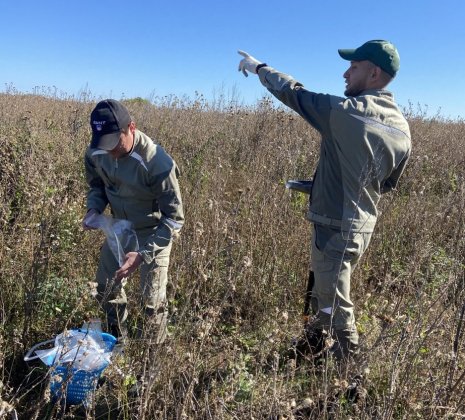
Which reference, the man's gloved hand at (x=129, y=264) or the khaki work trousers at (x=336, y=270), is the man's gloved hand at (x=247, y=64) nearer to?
the khaki work trousers at (x=336, y=270)

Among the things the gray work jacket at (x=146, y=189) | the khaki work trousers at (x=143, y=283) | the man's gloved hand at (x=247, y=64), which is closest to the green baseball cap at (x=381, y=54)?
the man's gloved hand at (x=247, y=64)

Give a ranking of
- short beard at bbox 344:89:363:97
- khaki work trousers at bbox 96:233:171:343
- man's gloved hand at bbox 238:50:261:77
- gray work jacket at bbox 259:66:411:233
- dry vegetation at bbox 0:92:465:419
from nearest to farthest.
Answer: dry vegetation at bbox 0:92:465:419 → gray work jacket at bbox 259:66:411:233 → short beard at bbox 344:89:363:97 → khaki work trousers at bbox 96:233:171:343 → man's gloved hand at bbox 238:50:261:77

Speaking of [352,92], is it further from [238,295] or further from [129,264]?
[238,295]

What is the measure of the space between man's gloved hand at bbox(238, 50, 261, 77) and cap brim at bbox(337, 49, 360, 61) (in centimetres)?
50

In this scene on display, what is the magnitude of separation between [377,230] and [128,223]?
2333 mm

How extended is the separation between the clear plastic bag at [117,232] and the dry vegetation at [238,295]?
25 cm

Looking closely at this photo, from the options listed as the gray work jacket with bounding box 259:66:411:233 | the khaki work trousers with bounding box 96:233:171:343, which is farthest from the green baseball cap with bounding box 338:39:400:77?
the khaki work trousers with bounding box 96:233:171:343

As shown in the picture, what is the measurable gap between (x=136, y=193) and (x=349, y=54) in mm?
1381

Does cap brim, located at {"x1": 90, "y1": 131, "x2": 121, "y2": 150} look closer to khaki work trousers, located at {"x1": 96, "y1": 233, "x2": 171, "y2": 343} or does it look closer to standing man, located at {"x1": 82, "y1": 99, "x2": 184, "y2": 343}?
standing man, located at {"x1": 82, "y1": 99, "x2": 184, "y2": 343}

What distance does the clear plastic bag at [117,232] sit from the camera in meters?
2.42

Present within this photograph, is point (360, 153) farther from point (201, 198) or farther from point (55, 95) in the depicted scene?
point (55, 95)

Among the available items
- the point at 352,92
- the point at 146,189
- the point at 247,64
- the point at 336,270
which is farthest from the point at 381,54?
the point at 146,189

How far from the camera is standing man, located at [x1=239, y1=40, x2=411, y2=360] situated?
81.0 inches

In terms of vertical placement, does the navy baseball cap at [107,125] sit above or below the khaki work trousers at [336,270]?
above
